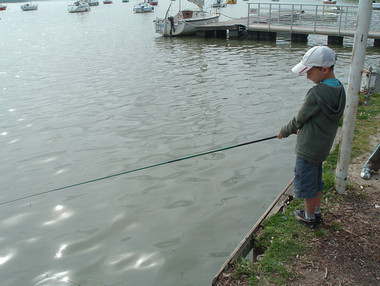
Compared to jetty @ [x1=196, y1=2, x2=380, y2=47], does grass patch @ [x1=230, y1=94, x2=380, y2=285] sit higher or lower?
→ lower

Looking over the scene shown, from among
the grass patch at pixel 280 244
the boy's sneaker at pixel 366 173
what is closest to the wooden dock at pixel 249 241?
the grass patch at pixel 280 244

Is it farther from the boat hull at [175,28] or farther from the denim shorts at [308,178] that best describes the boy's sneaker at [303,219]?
the boat hull at [175,28]

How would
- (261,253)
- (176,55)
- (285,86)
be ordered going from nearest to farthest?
(261,253), (285,86), (176,55)

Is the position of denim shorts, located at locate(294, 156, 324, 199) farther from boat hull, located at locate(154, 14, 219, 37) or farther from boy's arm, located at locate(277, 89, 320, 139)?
boat hull, located at locate(154, 14, 219, 37)

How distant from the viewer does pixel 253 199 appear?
5344mm

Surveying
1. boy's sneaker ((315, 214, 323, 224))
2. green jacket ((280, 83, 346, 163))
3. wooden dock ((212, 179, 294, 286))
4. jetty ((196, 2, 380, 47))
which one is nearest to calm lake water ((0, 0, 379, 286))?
wooden dock ((212, 179, 294, 286))

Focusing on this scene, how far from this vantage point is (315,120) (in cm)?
337

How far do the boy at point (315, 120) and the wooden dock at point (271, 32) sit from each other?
1795 cm

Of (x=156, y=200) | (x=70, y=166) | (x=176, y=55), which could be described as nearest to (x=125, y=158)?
(x=70, y=166)

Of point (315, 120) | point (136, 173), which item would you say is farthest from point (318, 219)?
point (136, 173)

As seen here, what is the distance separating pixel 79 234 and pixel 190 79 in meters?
9.27

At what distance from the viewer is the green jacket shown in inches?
129

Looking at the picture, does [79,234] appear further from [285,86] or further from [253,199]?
[285,86]

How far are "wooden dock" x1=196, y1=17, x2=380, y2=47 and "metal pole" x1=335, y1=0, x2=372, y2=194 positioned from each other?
17216 millimetres
